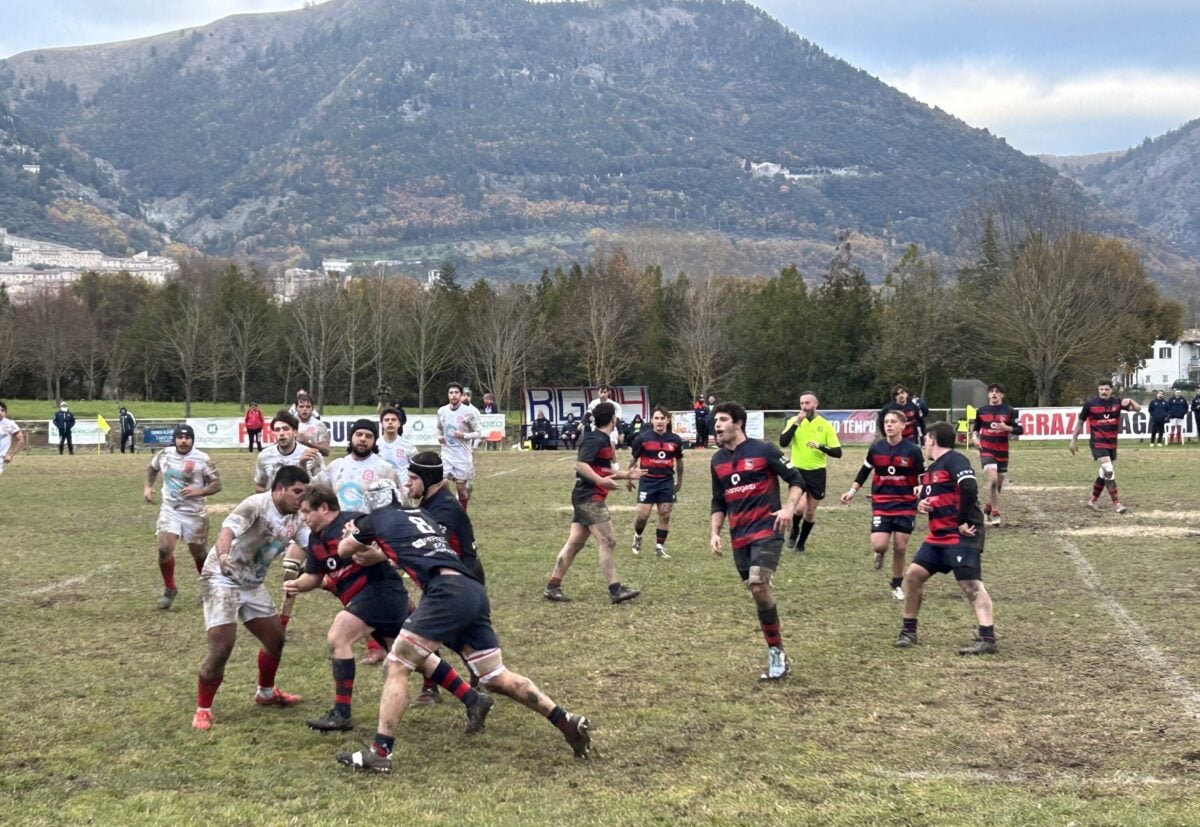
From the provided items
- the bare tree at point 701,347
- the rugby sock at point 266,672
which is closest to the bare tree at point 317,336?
the bare tree at point 701,347

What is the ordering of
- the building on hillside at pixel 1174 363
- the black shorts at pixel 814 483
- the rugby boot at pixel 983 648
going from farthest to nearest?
1. the building on hillside at pixel 1174 363
2. the black shorts at pixel 814 483
3. the rugby boot at pixel 983 648

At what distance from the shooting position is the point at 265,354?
79.6 metres

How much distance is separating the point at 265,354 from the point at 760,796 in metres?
77.1

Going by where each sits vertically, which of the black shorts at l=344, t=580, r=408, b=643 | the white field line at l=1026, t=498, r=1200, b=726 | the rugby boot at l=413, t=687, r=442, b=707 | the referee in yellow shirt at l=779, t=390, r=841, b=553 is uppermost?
the referee in yellow shirt at l=779, t=390, r=841, b=553

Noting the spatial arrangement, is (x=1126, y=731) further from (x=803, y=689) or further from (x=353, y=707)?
(x=353, y=707)

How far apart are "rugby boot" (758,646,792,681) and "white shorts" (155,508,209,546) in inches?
257

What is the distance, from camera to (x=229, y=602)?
8156mm

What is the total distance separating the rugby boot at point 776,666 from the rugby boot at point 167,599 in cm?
660

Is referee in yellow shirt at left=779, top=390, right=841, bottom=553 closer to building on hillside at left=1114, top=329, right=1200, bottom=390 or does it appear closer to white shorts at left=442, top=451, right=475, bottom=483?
white shorts at left=442, top=451, right=475, bottom=483

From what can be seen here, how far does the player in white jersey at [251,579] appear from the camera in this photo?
7984 millimetres

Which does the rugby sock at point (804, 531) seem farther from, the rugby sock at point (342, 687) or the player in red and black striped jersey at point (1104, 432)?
the rugby sock at point (342, 687)

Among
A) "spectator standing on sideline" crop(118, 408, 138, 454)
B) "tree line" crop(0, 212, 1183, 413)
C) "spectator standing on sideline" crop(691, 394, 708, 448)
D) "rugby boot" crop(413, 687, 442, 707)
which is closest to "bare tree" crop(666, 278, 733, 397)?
"tree line" crop(0, 212, 1183, 413)

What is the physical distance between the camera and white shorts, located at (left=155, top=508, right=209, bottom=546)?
41.0 feet

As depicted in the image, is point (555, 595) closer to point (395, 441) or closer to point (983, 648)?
point (395, 441)
